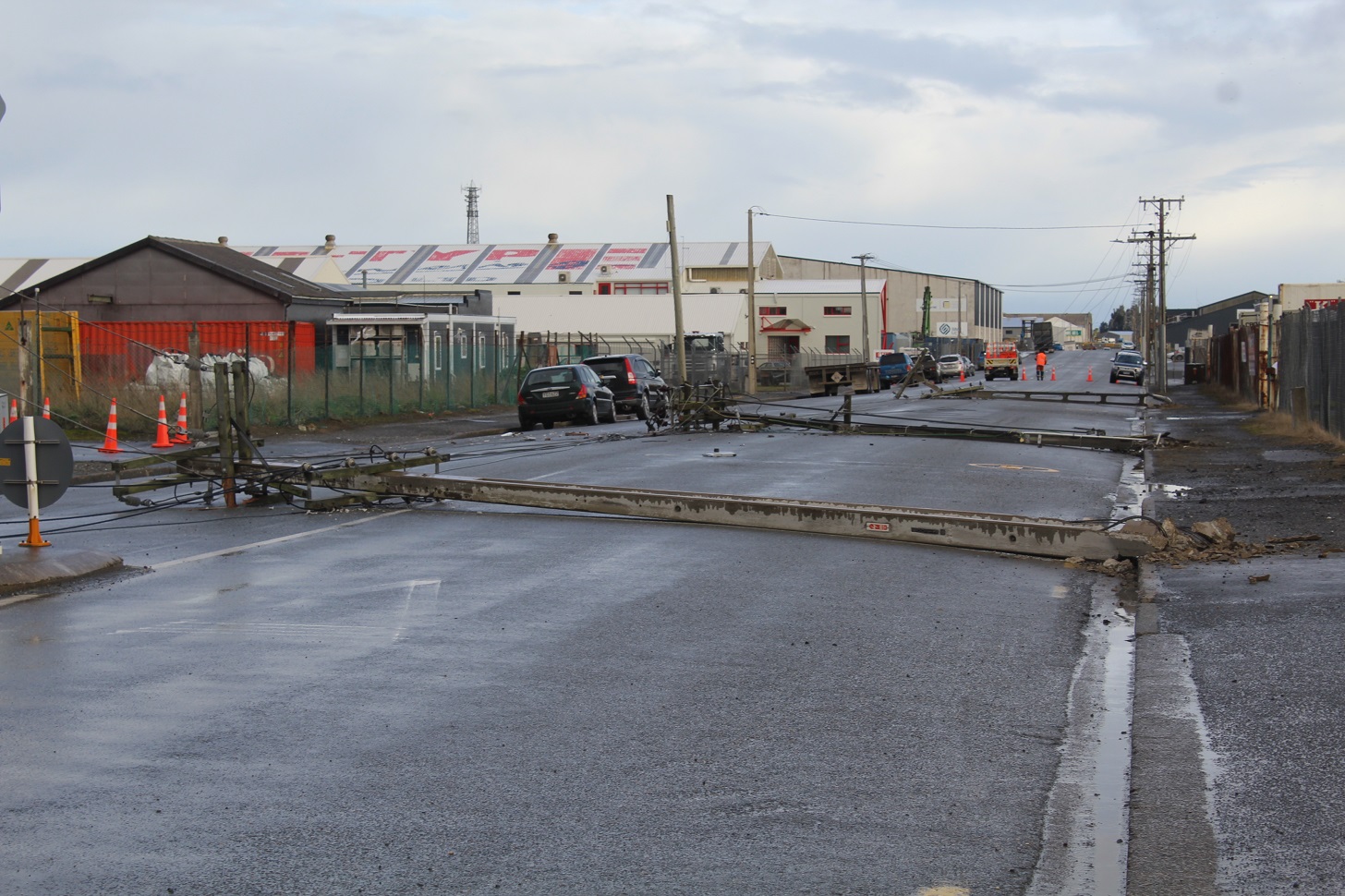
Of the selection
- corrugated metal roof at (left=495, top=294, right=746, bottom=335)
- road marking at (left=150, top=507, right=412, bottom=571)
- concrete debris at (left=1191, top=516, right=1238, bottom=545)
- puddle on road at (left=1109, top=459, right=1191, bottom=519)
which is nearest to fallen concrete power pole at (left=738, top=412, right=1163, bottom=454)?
puddle on road at (left=1109, top=459, right=1191, bottom=519)

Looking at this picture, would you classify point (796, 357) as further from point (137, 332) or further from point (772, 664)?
point (772, 664)

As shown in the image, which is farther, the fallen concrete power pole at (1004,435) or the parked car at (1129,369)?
the parked car at (1129,369)

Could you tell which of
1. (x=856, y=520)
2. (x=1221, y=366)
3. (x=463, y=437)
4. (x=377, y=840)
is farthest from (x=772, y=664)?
(x=1221, y=366)

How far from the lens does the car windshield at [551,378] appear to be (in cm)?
3275

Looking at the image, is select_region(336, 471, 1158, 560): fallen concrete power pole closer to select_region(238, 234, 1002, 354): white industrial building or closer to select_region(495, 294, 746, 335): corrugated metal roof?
select_region(495, 294, 746, 335): corrugated metal roof

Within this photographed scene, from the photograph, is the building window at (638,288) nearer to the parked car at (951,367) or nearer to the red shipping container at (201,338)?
the parked car at (951,367)

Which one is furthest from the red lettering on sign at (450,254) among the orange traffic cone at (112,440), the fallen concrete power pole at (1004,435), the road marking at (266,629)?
the road marking at (266,629)

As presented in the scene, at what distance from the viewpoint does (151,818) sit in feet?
16.8

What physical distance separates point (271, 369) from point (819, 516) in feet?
88.3

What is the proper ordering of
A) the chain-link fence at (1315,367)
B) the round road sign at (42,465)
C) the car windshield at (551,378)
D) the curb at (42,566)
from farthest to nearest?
the car windshield at (551,378) → the chain-link fence at (1315,367) → the round road sign at (42,465) → the curb at (42,566)

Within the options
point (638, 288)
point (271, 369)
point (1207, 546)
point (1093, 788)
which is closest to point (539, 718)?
point (1093, 788)

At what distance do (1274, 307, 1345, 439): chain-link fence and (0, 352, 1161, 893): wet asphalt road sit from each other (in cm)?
1344

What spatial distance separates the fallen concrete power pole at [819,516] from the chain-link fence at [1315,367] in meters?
11.9

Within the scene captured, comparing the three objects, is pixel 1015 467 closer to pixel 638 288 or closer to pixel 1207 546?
pixel 1207 546
